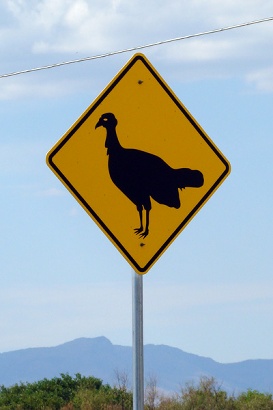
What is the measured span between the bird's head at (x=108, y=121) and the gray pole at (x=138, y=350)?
0.84 metres

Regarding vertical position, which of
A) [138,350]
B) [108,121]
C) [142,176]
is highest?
[108,121]

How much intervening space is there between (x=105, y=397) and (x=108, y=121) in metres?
21.1

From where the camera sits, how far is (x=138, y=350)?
14.0ft

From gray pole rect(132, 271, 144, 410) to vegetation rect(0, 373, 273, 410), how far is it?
58.8 feet

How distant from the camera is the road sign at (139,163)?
444 cm

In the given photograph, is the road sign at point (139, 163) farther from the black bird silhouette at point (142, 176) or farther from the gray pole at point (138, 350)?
the gray pole at point (138, 350)

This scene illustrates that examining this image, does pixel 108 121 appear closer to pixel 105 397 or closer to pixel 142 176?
pixel 142 176

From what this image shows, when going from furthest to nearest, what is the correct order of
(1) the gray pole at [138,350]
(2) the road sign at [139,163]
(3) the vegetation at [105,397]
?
(3) the vegetation at [105,397] → (2) the road sign at [139,163] → (1) the gray pole at [138,350]

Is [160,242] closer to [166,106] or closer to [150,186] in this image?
[150,186]


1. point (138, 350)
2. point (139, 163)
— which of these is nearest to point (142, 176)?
point (139, 163)

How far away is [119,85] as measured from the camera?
15.0 ft

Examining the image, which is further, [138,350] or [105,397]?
[105,397]

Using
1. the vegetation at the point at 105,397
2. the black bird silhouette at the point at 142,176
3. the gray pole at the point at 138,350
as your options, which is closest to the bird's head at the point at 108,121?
the black bird silhouette at the point at 142,176

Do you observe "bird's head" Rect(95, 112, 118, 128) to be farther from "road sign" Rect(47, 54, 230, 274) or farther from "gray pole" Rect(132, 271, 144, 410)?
"gray pole" Rect(132, 271, 144, 410)
